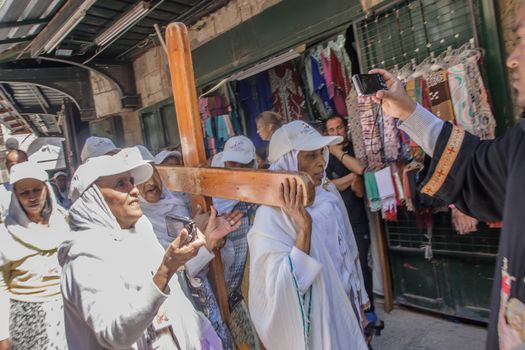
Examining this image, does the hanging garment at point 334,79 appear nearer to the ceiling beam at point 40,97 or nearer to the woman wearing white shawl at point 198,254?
the woman wearing white shawl at point 198,254

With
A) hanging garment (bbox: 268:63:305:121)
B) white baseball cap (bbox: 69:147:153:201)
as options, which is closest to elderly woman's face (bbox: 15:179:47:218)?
white baseball cap (bbox: 69:147:153:201)

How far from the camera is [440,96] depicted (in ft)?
9.64

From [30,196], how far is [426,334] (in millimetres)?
3121

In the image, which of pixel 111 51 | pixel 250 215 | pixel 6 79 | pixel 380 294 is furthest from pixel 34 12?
pixel 380 294

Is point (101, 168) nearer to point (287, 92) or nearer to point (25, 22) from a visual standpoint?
point (287, 92)

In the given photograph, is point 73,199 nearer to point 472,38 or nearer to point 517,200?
point 517,200

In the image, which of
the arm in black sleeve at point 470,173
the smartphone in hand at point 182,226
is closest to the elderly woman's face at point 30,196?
the smartphone in hand at point 182,226

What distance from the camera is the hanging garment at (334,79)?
4.08m

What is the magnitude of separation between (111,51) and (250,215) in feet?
18.0

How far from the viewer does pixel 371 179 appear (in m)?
3.46

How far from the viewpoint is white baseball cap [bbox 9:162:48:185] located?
2.03 metres

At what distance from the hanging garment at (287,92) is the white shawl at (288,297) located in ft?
10.0

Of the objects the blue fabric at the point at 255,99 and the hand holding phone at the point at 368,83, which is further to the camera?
the blue fabric at the point at 255,99

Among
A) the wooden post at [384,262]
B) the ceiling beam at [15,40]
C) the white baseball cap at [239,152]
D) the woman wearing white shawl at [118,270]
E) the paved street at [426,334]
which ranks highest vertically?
the ceiling beam at [15,40]
